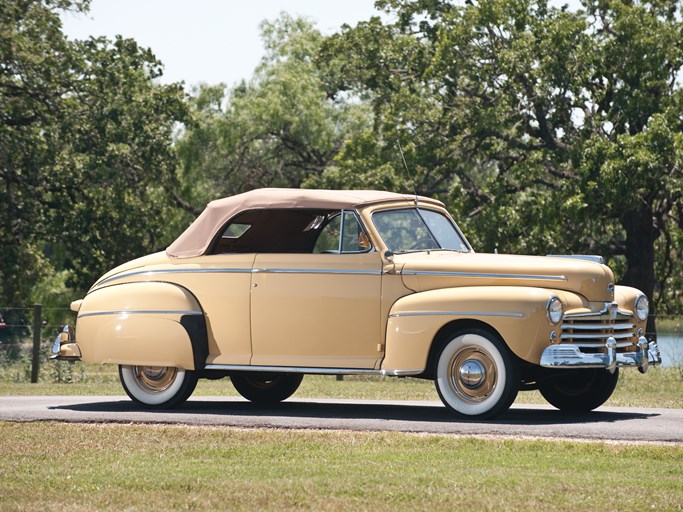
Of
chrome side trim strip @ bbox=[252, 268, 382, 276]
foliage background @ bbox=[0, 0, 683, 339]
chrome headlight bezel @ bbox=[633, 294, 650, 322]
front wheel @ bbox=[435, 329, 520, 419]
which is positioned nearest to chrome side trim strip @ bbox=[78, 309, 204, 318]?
chrome side trim strip @ bbox=[252, 268, 382, 276]

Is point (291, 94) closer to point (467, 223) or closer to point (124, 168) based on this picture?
point (124, 168)

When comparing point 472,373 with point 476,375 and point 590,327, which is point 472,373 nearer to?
point 476,375

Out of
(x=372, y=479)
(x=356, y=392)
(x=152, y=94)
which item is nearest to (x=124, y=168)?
(x=152, y=94)

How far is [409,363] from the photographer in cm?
1165

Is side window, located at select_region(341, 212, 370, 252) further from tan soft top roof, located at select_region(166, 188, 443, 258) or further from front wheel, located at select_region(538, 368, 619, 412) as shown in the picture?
front wheel, located at select_region(538, 368, 619, 412)

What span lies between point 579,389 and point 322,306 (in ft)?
9.75

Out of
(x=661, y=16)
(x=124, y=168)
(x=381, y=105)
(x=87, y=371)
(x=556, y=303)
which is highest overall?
(x=661, y=16)

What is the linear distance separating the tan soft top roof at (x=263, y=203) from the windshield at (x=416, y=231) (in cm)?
18

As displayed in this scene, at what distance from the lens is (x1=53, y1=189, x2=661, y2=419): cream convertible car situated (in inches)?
448

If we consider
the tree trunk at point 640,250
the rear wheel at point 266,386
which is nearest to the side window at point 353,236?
the rear wheel at point 266,386

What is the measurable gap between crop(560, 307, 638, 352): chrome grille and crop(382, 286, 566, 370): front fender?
212mm

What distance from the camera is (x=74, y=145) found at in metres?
36.5

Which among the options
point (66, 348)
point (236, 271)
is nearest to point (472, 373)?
point (236, 271)

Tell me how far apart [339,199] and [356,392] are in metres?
6.12
